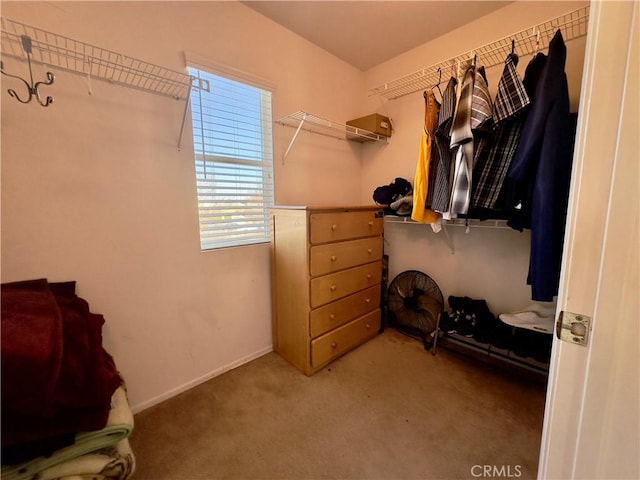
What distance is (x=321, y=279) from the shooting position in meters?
1.83

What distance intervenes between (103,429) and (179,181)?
1222 mm

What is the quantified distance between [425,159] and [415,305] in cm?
124

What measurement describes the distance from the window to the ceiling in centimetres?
55

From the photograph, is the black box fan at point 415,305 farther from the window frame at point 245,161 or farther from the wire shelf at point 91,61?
the wire shelf at point 91,61

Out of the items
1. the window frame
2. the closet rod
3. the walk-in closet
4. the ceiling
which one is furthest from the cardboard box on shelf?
the window frame

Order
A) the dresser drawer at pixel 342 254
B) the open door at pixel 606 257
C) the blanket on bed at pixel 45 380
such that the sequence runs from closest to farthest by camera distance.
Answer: the open door at pixel 606 257 < the blanket on bed at pixel 45 380 < the dresser drawer at pixel 342 254

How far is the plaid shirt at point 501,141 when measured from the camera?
1.34 m

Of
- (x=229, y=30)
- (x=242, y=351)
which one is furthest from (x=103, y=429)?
(x=229, y=30)

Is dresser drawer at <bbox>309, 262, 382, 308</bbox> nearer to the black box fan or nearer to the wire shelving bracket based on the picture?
the black box fan

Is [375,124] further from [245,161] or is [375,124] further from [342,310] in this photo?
[342,310]

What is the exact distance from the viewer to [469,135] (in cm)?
145

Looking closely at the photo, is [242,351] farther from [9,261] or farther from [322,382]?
[9,261]

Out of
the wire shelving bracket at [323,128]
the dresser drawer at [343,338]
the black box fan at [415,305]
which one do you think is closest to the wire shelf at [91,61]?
the wire shelving bracket at [323,128]

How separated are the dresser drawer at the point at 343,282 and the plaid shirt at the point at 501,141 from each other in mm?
932
